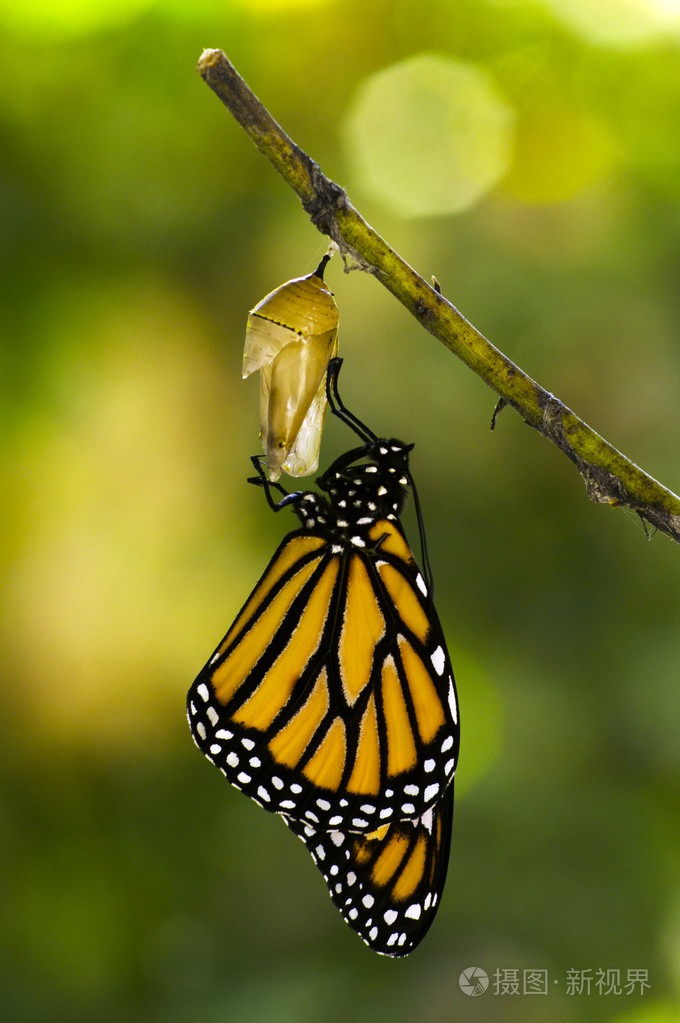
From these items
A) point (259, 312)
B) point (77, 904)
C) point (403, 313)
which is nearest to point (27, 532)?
point (77, 904)

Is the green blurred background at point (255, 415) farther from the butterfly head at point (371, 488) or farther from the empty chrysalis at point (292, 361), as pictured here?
the empty chrysalis at point (292, 361)

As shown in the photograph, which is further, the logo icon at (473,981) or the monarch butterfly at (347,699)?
the logo icon at (473,981)

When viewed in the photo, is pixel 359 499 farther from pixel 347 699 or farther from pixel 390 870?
pixel 390 870

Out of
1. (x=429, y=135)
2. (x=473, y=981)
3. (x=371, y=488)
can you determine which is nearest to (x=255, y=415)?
(x=429, y=135)

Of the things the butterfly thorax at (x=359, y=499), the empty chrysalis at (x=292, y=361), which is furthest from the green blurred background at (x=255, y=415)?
the empty chrysalis at (x=292, y=361)

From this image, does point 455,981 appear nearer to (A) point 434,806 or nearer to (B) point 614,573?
(B) point 614,573
